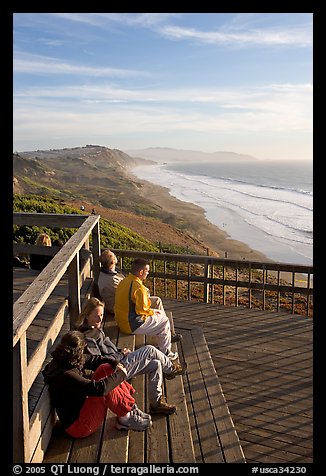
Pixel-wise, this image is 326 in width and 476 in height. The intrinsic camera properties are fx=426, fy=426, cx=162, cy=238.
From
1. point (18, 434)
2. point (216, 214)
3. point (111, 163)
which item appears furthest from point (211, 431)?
point (111, 163)

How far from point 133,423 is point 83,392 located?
23.2 inches

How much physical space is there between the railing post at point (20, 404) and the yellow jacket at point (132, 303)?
6.39 ft

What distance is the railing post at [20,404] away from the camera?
229 centimetres

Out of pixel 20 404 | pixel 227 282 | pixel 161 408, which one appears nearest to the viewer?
pixel 20 404

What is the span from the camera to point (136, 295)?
14.0 feet

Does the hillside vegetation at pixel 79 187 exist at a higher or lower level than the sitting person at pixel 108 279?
higher

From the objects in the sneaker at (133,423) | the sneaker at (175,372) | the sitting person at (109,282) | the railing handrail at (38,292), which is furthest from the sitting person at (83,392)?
the sitting person at (109,282)

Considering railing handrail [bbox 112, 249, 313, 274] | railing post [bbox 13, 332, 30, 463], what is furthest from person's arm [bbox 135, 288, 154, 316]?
railing handrail [bbox 112, 249, 313, 274]

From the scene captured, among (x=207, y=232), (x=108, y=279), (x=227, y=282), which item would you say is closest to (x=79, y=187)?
(x=207, y=232)

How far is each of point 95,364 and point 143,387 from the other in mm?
749

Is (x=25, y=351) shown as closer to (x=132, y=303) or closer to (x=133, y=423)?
(x=133, y=423)

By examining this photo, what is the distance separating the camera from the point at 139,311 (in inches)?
171

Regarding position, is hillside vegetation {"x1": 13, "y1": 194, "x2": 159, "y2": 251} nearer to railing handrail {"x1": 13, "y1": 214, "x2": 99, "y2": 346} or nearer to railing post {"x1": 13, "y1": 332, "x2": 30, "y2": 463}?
railing handrail {"x1": 13, "y1": 214, "x2": 99, "y2": 346}

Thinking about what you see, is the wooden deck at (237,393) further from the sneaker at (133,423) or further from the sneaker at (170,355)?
the sneaker at (170,355)
